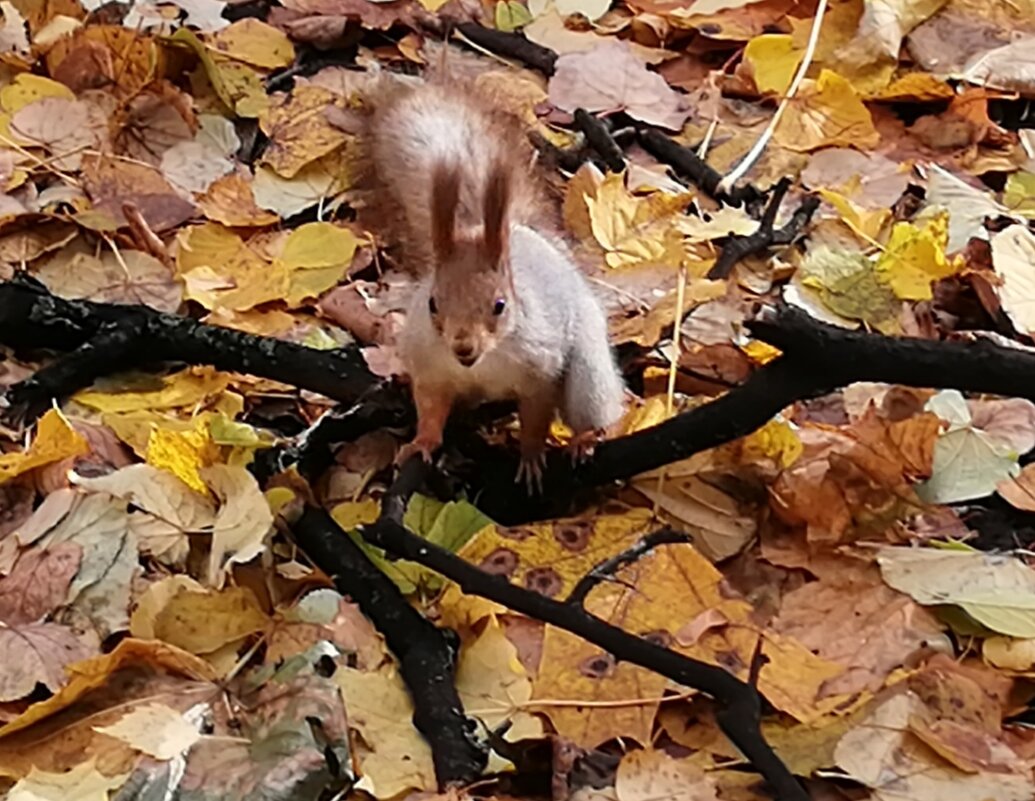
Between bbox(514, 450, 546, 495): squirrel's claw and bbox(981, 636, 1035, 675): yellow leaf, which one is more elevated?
bbox(981, 636, 1035, 675): yellow leaf

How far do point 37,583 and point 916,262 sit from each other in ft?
3.11

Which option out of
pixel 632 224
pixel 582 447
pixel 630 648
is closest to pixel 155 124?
pixel 632 224

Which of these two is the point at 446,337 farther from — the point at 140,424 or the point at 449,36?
the point at 449,36

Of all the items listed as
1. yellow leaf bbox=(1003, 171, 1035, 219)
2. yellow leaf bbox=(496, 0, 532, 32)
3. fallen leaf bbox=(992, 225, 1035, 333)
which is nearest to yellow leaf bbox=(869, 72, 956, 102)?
yellow leaf bbox=(1003, 171, 1035, 219)

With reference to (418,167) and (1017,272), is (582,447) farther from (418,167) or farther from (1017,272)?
(1017,272)

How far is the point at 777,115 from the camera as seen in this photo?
206 cm

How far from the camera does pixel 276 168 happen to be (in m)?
2.00

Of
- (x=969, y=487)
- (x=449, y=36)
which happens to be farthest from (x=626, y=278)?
(x=449, y=36)

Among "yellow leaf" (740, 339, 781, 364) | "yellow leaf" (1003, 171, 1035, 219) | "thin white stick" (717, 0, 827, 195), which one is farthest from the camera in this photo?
"thin white stick" (717, 0, 827, 195)

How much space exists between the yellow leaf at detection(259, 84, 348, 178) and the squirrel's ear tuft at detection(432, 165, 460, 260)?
66 cm

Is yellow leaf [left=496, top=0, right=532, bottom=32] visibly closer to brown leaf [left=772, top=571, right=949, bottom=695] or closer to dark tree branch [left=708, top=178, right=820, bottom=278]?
dark tree branch [left=708, top=178, right=820, bottom=278]

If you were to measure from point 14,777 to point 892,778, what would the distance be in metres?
0.64

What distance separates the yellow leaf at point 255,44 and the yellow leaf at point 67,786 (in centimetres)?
124

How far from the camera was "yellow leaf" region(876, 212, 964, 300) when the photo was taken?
174cm
